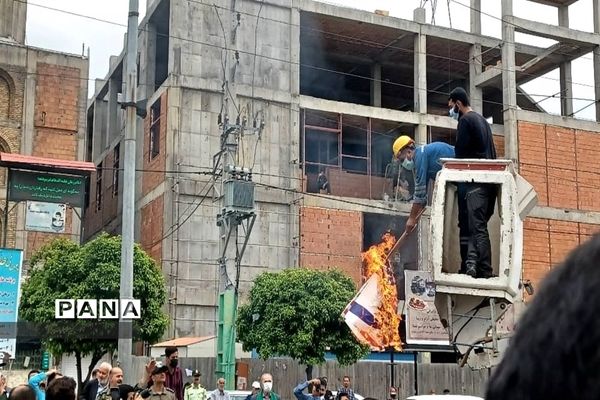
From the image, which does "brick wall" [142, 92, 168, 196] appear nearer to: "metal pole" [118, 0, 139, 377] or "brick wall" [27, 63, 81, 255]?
"brick wall" [27, 63, 81, 255]

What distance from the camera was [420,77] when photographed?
4003 cm

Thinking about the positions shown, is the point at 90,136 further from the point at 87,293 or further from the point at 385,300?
the point at 385,300

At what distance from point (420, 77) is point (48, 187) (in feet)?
57.3

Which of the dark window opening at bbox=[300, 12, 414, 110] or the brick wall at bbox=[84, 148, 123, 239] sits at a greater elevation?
the dark window opening at bbox=[300, 12, 414, 110]

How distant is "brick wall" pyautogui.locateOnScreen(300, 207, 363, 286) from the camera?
36.4 meters

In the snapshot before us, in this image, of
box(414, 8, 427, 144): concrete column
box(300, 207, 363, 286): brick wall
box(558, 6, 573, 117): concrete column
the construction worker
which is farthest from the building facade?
the construction worker

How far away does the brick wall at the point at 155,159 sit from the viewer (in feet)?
119

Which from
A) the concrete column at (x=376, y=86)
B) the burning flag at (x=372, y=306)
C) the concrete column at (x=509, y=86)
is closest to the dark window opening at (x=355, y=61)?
the concrete column at (x=376, y=86)

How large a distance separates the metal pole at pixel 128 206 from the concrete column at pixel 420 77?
81.6ft

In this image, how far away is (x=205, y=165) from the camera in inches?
1417

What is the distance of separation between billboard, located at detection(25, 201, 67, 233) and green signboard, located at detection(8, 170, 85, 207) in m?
4.33

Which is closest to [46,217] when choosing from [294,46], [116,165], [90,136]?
[116,165]

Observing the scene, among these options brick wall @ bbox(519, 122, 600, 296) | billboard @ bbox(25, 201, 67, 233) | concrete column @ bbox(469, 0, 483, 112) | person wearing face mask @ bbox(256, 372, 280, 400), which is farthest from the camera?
concrete column @ bbox(469, 0, 483, 112)

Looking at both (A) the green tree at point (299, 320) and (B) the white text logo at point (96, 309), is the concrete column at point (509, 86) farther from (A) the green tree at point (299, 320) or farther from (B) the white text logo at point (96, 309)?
(B) the white text logo at point (96, 309)
